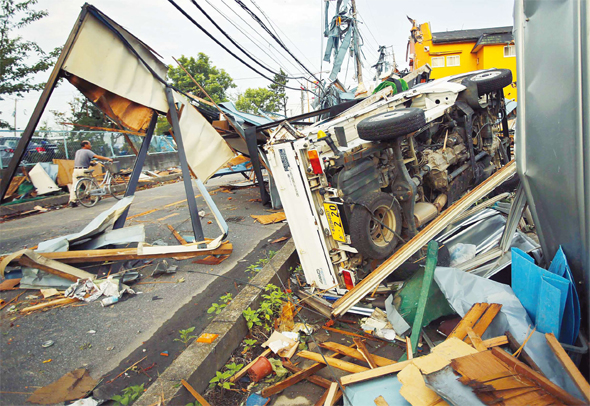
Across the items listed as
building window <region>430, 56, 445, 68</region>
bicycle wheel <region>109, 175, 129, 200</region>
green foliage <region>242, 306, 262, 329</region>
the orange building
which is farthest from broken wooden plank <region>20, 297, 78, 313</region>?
building window <region>430, 56, 445, 68</region>

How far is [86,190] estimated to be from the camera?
28.7 feet

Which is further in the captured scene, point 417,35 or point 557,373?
point 417,35

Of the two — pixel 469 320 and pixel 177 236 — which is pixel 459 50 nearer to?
pixel 177 236

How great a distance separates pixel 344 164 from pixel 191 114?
9.31 ft

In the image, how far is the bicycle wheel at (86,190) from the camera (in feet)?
27.9

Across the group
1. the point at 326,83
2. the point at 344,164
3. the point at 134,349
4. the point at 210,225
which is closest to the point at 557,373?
the point at 344,164

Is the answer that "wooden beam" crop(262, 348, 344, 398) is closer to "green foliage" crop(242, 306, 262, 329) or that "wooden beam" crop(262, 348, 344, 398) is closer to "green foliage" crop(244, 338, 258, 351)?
"green foliage" crop(244, 338, 258, 351)

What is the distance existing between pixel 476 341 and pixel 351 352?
92cm

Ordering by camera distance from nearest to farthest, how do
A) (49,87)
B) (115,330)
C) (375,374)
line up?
1. (375,374)
2. (115,330)
3. (49,87)

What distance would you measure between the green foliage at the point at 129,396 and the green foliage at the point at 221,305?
0.95 meters

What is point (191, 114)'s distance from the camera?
4.68 meters

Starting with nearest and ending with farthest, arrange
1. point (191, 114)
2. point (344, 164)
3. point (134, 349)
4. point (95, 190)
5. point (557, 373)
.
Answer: point (557, 373) < point (134, 349) < point (344, 164) < point (191, 114) < point (95, 190)

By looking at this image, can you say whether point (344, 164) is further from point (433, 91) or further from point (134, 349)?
point (134, 349)

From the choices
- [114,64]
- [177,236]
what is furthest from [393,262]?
[114,64]
